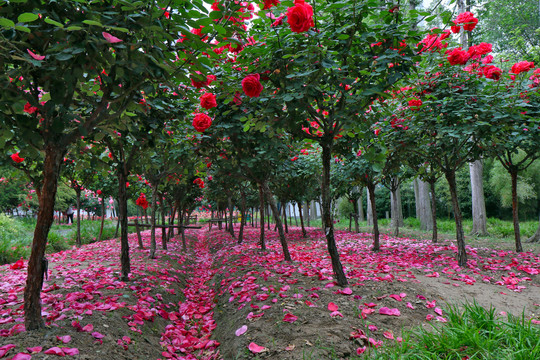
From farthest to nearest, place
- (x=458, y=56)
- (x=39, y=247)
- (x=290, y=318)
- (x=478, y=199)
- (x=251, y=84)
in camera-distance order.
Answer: (x=478, y=199), (x=458, y=56), (x=290, y=318), (x=251, y=84), (x=39, y=247)

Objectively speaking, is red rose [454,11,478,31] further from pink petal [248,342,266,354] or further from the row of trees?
pink petal [248,342,266,354]

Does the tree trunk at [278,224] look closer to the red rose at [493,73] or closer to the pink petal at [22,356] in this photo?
the red rose at [493,73]

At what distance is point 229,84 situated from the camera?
3.01 metres

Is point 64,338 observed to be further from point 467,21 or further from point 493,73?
point 493,73

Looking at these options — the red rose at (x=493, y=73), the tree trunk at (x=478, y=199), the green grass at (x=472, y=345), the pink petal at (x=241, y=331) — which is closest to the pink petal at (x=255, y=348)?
the pink petal at (x=241, y=331)

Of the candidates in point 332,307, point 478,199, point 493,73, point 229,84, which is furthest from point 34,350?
point 478,199

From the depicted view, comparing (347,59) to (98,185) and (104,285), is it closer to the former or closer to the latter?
(104,285)

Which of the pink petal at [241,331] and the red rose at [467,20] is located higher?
the red rose at [467,20]

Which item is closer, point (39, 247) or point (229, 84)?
point (39, 247)

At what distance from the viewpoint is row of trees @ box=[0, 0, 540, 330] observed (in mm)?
1810

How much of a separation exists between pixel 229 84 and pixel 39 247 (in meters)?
2.24

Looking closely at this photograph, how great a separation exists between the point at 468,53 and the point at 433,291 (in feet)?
9.80

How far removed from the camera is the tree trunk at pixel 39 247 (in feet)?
7.64

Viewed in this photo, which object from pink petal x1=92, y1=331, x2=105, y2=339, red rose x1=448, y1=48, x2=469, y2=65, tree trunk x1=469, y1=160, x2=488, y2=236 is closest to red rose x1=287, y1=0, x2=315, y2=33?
red rose x1=448, y1=48, x2=469, y2=65
